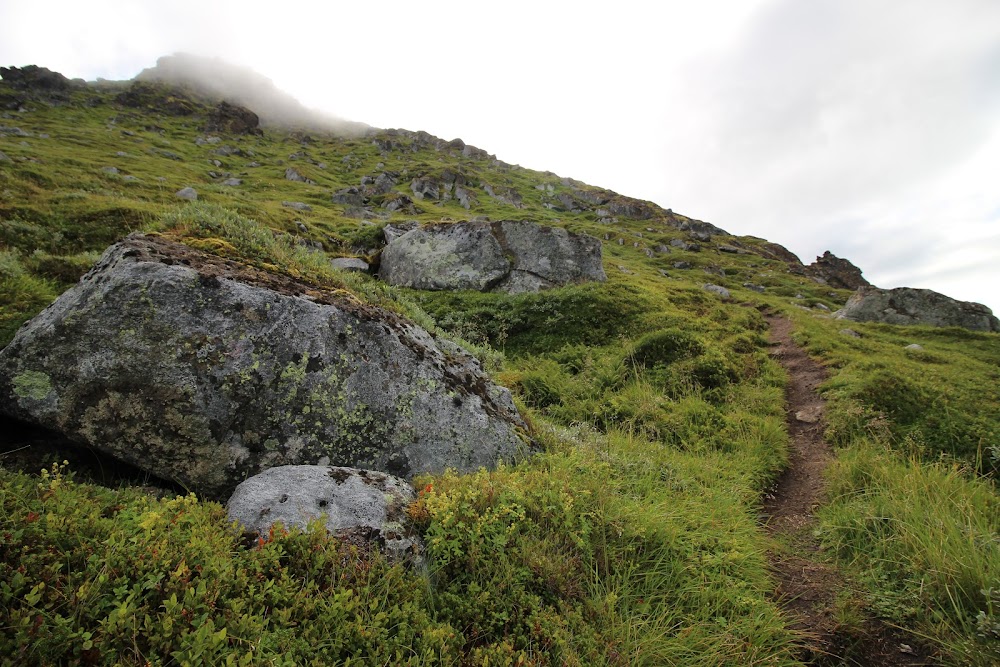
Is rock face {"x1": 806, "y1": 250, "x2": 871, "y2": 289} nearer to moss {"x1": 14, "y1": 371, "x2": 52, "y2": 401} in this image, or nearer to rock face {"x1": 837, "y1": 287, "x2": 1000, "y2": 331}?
rock face {"x1": 837, "y1": 287, "x2": 1000, "y2": 331}

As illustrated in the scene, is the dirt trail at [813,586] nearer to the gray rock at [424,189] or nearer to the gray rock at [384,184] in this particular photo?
the gray rock at [384,184]

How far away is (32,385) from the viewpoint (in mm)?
4449

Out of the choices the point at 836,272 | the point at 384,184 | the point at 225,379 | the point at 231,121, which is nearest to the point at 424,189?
the point at 384,184

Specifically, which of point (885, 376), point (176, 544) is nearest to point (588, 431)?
point (176, 544)

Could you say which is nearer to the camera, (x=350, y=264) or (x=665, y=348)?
(x=665, y=348)

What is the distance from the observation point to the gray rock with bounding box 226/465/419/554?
12.4 feet

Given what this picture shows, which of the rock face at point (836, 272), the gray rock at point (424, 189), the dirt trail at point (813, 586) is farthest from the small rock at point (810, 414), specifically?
the gray rock at point (424, 189)

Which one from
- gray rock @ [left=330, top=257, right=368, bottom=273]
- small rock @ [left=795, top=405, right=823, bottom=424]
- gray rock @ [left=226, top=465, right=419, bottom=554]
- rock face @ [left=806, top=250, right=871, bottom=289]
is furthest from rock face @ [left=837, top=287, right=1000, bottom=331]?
rock face @ [left=806, top=250, right=871, bottom=289]

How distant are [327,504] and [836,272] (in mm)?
100329

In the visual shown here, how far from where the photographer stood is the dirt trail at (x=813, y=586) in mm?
4117

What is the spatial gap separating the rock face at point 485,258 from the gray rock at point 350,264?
3.48 ft

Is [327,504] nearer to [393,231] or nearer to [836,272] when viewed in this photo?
[393,231]

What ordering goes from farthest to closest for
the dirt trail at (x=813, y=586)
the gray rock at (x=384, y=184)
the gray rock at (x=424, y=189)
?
the gray rock at (x=424, y=189), the gray rock at (x=384, y=184), the dirt trail at (x=813, y=586)

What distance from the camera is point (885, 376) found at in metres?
11.2
